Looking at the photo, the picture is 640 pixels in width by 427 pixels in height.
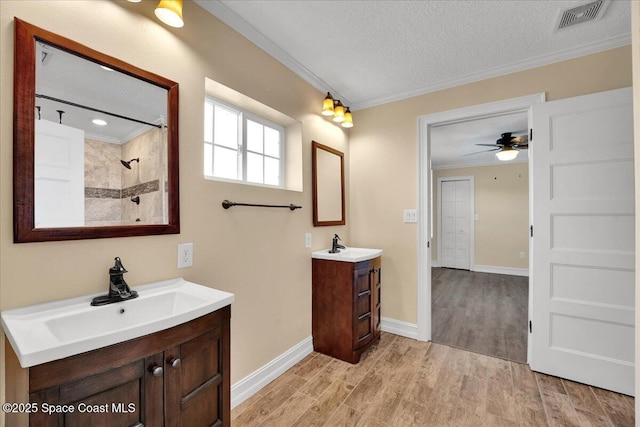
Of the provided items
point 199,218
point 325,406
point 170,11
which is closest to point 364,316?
point 325,406

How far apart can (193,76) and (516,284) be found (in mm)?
5694

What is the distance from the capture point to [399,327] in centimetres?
277

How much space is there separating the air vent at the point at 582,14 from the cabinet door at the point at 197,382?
2697 mm

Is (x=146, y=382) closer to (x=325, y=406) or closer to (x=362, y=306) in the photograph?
(x=325, y=406)

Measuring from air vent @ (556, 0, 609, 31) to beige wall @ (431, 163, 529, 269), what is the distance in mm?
4467

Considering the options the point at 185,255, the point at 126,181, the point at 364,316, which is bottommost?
the point at 364,316

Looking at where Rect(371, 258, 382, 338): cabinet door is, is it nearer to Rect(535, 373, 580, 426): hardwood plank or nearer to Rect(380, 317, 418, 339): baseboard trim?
Rect(380, 317, 418, 339): baseboard trim

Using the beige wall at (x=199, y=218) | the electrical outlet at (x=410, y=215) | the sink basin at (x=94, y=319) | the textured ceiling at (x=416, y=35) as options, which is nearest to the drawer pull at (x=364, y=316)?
the beige wall at (x=199, y=218)

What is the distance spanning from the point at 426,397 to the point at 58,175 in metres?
2.34

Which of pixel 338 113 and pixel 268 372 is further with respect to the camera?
pixel 338 113

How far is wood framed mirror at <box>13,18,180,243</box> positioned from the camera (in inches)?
39.1

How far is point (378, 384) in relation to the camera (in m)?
1.95

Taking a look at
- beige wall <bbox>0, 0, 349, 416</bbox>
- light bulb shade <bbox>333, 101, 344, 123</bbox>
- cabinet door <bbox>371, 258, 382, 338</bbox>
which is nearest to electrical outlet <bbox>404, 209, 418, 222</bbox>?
cabinet door <bbox>371, 258, 382, 338</bbox>

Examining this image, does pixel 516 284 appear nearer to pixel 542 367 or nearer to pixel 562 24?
pixel 542 367
